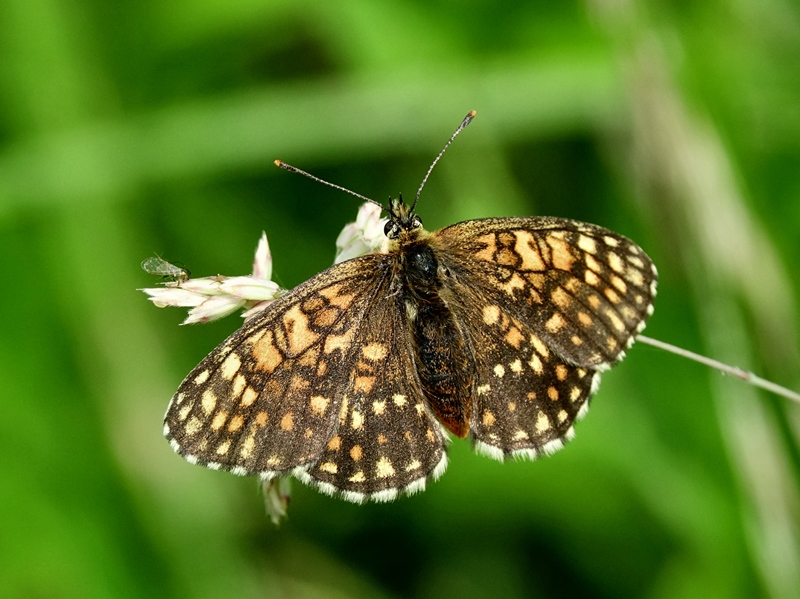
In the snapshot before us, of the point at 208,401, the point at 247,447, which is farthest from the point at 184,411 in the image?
the point at 247,447

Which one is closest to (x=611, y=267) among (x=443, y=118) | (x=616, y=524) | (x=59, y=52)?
(x=616, y=524)

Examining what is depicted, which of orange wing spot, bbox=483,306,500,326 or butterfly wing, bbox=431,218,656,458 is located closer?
butterfly wing, bbox=431,218,656,458

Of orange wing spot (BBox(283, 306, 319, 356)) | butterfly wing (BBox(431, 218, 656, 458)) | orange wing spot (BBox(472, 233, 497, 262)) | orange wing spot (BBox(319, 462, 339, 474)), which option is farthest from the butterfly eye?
orange wing spot (BBox(319, 462, 339, 474))

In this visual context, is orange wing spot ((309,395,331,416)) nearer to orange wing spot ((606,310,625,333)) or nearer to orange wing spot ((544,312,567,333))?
orange wing spot ((544,312,567,333))

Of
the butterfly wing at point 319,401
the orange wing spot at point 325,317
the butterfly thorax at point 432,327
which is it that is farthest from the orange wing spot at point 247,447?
the butterfly thorax at point 432,327

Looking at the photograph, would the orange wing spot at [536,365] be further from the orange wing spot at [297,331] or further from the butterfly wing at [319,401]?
the orange wing spot at [297,331]

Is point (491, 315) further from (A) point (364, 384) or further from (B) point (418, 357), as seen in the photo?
(A) point (364, 384)
